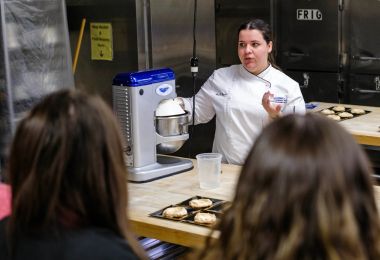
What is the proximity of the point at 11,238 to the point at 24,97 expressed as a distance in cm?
283

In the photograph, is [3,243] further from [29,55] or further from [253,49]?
[29,55]

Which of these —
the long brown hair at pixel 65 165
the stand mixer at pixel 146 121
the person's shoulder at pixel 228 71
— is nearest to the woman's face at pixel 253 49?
the person's shoulder at pixel 228 71

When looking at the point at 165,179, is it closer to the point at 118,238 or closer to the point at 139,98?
the point at 139,98

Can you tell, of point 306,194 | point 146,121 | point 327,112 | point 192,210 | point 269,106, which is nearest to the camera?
point 306,194

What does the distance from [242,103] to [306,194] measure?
8.70ft

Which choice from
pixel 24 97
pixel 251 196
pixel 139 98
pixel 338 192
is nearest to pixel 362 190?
pixel 338 192

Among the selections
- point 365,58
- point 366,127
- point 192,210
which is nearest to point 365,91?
point 365,58

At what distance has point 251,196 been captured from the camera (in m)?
1.35

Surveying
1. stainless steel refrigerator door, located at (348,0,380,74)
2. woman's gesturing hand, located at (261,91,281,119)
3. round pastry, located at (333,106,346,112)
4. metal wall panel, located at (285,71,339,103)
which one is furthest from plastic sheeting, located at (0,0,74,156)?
stainless steel refrigerator door, located at (348,0,380,74)

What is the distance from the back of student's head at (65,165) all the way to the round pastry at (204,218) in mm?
1237

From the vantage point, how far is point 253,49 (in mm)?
3910

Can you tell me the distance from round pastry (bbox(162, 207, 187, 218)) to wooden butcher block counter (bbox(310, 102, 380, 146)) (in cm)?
128

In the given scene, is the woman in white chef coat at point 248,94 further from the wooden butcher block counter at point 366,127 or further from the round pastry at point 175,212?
the round pastry at point 175,212

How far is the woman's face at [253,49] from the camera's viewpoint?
391 centimetres
